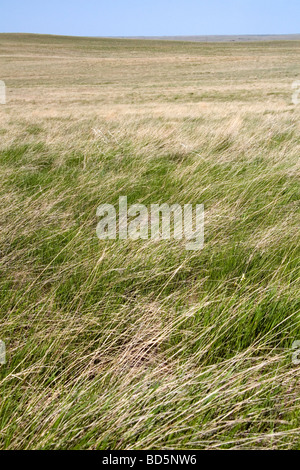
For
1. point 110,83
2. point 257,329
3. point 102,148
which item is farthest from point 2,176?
point 110,83

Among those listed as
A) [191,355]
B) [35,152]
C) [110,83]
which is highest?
[110,83]

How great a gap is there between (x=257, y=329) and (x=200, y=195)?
1.75m

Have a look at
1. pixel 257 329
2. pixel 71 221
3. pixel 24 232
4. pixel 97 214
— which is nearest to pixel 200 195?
pixel 97 214

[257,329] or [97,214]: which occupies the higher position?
[97,214]

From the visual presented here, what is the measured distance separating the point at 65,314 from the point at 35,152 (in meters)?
3.68

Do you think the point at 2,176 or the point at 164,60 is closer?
the point at 2,176

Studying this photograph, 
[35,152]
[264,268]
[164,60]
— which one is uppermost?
[164,60]

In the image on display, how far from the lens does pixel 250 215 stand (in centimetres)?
293

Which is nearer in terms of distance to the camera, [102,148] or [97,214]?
[97,214]

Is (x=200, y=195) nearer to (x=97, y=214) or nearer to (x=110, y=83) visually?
(x=97, y=214)

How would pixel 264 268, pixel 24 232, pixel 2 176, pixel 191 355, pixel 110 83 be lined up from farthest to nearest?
pixel 110 83 < pixel 2 176 < pixel 24 232 < pixel 264 268 < pixel 191 355

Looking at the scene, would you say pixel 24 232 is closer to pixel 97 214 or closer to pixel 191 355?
pixel 97 214

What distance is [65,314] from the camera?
189 centimetres
